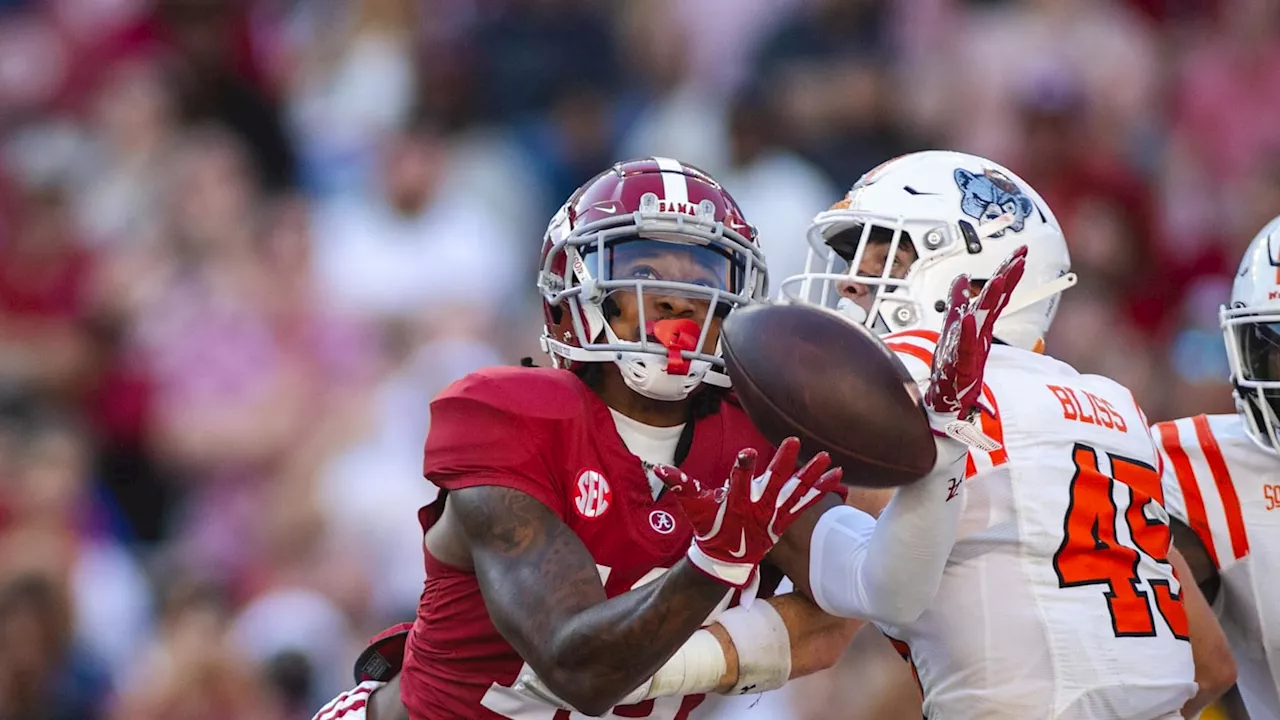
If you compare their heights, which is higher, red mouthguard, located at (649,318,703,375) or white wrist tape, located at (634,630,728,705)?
red mouthguard, located at (649,318,703,375)

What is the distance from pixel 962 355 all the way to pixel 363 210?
5.68 metres

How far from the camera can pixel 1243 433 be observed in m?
4.36

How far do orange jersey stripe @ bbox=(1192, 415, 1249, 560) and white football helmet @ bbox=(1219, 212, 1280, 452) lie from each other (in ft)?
0.32

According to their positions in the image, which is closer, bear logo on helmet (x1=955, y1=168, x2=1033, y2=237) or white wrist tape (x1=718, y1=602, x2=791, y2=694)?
white wrist tape (x1=718, y1=602, x2=791, y2=694)

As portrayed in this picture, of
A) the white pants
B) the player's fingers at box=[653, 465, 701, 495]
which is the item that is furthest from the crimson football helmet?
the white pants

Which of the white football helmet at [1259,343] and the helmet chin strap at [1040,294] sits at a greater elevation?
the helmet chin strap at [1040,294]

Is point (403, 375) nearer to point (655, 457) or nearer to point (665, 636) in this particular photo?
point (655, 457)

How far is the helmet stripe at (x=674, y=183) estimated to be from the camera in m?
3.93

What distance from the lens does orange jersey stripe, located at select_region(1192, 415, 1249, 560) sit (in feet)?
13.9

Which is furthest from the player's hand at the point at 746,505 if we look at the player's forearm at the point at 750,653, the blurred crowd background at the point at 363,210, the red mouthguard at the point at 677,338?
the blurred crowd background at the point at 363,210

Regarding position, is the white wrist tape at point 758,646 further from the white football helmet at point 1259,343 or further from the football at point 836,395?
the white football helmet at point 1259,343

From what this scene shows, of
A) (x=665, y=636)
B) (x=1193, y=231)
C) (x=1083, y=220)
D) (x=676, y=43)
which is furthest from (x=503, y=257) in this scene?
(x=665, y=636)

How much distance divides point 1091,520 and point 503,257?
5.12 m

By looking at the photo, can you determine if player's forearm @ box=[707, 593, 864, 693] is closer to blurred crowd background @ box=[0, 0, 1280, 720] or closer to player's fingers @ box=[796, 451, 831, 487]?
player's fingers @ box=[796, 451, 831, 487]
